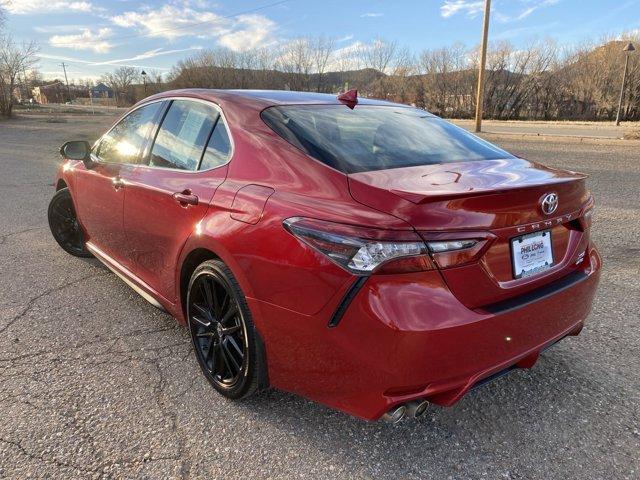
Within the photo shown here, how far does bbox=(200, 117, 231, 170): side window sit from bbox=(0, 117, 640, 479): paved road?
4.02ft

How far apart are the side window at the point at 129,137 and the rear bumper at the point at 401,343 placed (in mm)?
1924

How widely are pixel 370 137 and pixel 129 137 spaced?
2023mm

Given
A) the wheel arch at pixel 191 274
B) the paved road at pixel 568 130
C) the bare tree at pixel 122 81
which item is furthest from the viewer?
the bare tree at pixel 122 81

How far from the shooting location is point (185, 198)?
2.62 meters

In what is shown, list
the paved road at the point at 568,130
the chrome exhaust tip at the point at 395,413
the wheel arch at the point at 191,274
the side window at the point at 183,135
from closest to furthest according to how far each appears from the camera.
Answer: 1. the chrome exhaust tip at the point at 395,413
2. the wheel arch at the point at 191,274
3. the side window at the point at 183,135
4. the paved road at the point at 568,130

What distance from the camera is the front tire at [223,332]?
227 cm

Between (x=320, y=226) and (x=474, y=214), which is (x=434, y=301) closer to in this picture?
(x=474, y=214)

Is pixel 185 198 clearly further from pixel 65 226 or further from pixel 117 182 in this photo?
pixel 65 226

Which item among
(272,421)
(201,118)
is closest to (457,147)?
(201,118)

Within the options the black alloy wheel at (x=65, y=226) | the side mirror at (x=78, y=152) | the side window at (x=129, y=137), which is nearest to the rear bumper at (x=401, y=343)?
the side window at (x=129, y=137)

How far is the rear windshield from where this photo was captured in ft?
7.50

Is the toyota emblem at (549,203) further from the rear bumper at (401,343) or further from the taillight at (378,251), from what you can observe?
the taillight at (378,251)

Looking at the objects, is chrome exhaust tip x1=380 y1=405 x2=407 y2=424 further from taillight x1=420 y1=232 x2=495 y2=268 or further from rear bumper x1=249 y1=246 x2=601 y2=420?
taillight x1=420 y1=232 x2=495 y2=268

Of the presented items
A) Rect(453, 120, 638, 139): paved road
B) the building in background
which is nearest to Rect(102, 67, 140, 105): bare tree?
the building in background
